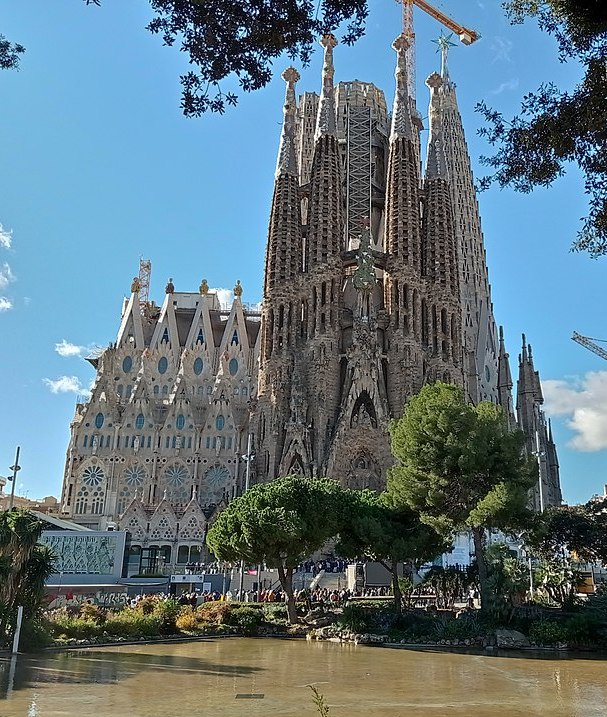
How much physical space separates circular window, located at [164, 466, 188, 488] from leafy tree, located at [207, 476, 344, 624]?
3341 centimetres

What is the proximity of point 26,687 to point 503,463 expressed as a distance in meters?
18.9

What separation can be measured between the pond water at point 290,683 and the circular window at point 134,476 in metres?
39.9

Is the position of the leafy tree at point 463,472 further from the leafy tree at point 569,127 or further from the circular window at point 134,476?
the circular window at point 134,476

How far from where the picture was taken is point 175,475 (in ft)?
205

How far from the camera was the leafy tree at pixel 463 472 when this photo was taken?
26.3 meters

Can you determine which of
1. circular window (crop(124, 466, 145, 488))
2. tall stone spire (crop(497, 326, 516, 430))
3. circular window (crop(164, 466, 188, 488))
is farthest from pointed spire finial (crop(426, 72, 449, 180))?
circular window (crop(124, 466, 145, 488))

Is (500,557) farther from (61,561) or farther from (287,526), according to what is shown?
(61,561)

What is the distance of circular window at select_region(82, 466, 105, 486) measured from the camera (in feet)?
202

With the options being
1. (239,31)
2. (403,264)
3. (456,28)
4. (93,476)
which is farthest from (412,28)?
(239,31)

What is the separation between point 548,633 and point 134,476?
147ft

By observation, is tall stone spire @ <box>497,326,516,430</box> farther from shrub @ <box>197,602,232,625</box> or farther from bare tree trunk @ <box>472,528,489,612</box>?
shrub @ <box>197,602,232,625</box>

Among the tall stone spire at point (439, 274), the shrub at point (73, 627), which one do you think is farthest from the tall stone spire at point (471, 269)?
the shrub at point (73, 627)

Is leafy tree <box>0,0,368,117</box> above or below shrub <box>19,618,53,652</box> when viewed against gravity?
above

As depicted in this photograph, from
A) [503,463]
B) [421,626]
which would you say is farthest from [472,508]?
[421,626]
